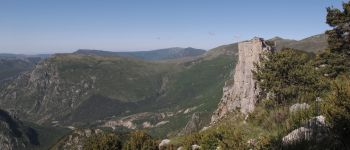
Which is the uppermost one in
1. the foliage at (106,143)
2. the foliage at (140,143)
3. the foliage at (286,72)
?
the foliage at (286,72)

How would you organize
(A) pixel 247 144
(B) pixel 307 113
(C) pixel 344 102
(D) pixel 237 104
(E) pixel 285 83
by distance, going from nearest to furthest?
(C) pixel 344 102 → (B) pixel 307 113 → (A) pixel 247 144 → (E) pixel 285 83 → (D) pixel 237 104

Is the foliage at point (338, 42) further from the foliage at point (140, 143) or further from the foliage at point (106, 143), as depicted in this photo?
the foliage at point (106, 143)

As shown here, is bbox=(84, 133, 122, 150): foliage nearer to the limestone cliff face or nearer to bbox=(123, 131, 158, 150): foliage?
bbox=(123, 131, 158, 150): foliage

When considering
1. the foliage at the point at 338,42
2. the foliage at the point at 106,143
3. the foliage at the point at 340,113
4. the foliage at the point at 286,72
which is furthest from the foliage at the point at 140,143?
the foliage at the point at 340,113

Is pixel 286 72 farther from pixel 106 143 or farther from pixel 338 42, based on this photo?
pixel 106 143

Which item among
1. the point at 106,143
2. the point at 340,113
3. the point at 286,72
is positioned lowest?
the point at 106,143

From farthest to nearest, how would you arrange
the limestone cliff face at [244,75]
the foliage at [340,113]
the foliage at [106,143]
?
the limestone cliff face at [244,75] < the foliage at [106,143] < the foliage at [340,113]

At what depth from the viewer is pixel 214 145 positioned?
19.5 metres

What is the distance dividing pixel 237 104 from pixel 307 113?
5118 inches

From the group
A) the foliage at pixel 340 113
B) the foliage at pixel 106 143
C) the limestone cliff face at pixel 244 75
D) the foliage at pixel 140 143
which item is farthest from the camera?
the limestone cliff face at pixel 244 75

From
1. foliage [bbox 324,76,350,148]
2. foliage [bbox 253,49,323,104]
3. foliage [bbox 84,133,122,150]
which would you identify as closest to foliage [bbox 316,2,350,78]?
foliage [bbox 253,49,323,104]

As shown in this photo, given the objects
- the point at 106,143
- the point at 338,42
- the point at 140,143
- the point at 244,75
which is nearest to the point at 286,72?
the point at 338,42

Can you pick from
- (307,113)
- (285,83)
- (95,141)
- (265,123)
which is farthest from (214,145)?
(95,141)

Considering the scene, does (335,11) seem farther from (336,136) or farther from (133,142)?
(336,136)
